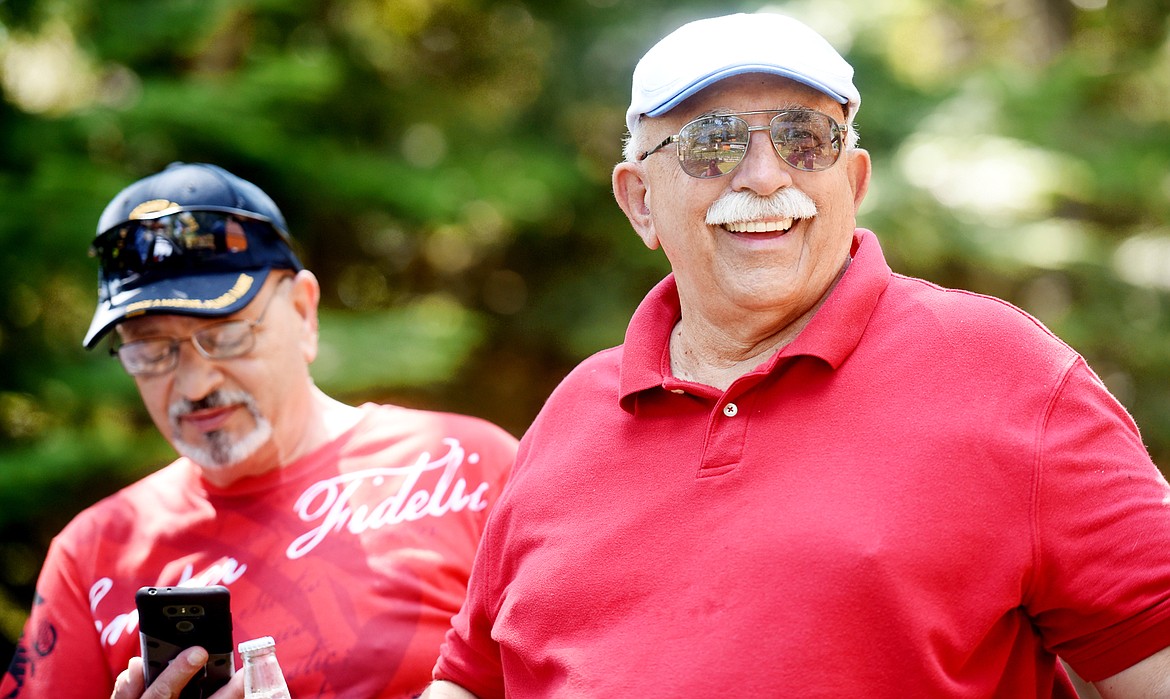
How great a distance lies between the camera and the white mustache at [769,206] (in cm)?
188

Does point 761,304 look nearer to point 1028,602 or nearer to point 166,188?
point 1028,602

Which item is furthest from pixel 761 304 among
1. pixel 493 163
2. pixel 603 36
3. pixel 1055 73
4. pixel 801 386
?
pixel 1055 73

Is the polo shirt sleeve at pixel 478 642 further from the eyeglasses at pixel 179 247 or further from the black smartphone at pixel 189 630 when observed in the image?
the eyeglasses at pixel 179 247

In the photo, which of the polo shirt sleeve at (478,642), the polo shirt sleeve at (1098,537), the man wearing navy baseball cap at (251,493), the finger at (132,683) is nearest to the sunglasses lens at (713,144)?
the polo shirt sleeve at (1098,537)

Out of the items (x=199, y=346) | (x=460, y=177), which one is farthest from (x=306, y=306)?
(x=460, y=177)

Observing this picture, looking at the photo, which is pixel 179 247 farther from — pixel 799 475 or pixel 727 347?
pixel 799 475

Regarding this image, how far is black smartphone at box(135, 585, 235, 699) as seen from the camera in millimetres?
2195

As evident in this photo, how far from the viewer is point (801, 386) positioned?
71.3 inches

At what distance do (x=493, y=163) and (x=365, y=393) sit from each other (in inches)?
80.4

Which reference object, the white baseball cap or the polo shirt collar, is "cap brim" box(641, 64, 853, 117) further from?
the polo shirt collar

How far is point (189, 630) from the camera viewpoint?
223 centimetres

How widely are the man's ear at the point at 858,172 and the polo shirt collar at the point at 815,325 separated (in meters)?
0.07

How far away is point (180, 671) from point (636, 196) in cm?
132

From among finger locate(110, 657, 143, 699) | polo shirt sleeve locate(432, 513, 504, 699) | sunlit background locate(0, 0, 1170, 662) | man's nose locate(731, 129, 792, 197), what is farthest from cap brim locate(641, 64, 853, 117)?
sunlit background locate(0, 0, 1170, 662)
